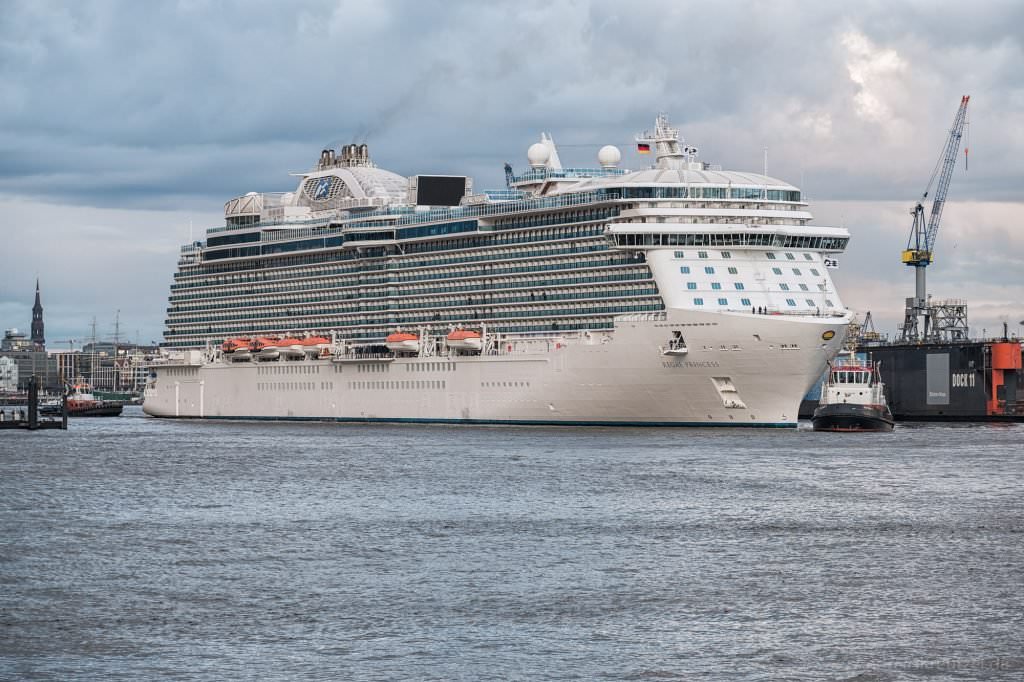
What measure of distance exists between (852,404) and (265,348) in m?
47.3

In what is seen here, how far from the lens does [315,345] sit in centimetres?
11975

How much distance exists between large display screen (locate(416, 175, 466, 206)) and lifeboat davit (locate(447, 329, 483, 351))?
16503mm

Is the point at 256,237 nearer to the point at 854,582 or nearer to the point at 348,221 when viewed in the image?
the point at 348,221

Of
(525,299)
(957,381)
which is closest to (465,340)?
(525,299)

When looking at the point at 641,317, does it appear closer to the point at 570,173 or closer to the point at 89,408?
the point at 570,173

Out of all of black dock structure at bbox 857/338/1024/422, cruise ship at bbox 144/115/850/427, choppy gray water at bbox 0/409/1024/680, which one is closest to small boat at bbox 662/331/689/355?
cruise ship at bbox 144/115/850/427

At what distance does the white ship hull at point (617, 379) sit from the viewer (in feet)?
288

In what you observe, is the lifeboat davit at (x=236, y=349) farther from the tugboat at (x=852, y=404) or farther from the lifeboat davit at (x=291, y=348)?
the tugboat at (x=852, y=404)

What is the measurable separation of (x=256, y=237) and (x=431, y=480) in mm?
71703

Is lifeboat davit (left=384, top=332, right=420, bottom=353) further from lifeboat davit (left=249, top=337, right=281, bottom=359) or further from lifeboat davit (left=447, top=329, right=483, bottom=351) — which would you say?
lifeboat davit (left=249, top=337, right=281, bottom=359)

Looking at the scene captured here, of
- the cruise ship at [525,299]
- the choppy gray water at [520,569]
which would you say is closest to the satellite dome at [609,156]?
the cruise ship at [525,299]

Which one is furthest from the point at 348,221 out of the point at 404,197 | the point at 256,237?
the point at 256,237

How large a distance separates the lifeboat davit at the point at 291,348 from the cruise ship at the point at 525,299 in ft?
1.45

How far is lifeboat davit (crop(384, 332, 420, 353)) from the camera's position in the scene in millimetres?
110000
